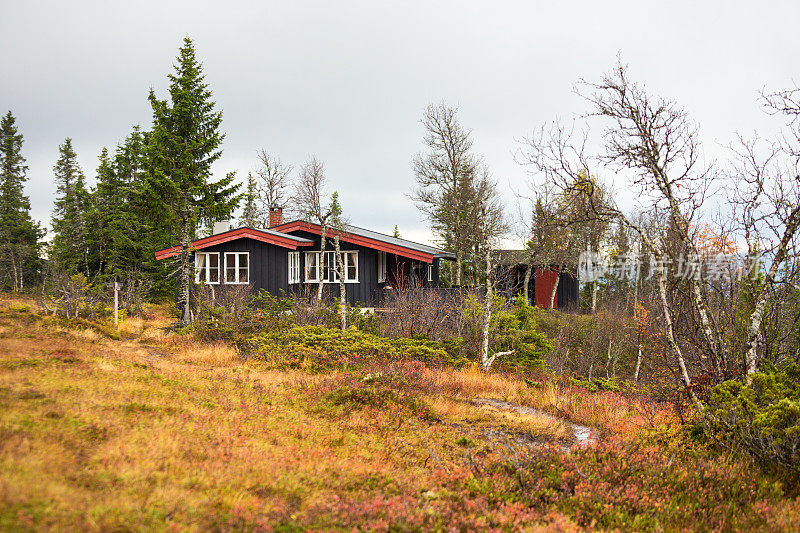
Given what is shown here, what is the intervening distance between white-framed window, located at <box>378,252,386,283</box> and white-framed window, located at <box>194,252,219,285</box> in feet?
25.4

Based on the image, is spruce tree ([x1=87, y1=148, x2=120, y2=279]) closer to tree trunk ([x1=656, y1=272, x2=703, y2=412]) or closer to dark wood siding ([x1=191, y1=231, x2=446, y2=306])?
dark wood siding ([x1=191, y1=231, x2=446, y2=306])

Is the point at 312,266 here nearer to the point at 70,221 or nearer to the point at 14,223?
the point at 70,221

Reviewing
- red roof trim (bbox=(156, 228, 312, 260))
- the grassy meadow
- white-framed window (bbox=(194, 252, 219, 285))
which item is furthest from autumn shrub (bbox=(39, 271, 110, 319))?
the grassy meadow

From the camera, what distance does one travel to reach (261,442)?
588 cm

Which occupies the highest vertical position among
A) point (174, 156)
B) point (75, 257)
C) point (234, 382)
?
point (174, 156)

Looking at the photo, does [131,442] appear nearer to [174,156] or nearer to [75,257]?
[174,156]

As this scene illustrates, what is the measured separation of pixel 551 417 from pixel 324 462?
5.28 metres

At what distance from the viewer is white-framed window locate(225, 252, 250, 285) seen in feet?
73.9

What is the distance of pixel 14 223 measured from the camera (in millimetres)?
37344

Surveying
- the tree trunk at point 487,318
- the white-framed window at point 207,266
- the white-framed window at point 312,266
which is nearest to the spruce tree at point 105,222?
the white-framed window at point 207,266

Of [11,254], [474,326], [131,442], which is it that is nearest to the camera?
[131,442]

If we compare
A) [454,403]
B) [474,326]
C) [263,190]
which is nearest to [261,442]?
[454,403]

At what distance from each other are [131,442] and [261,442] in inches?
56.4

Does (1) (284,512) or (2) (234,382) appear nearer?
(1) (284,512)
